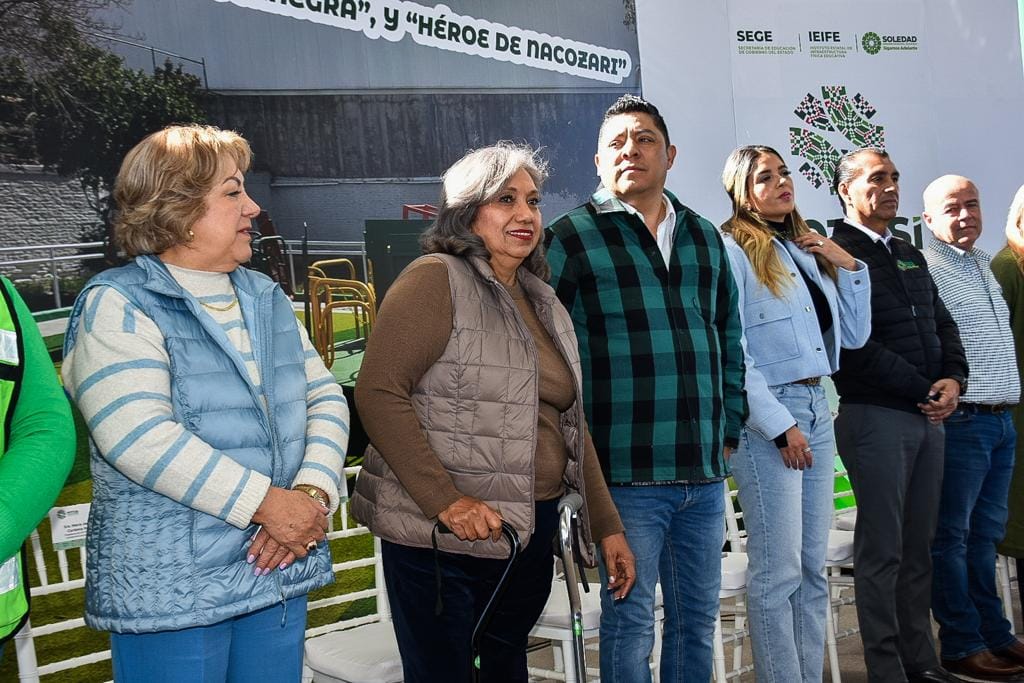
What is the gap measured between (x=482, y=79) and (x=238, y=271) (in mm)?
2097

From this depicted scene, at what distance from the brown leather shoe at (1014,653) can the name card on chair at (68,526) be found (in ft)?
9.90

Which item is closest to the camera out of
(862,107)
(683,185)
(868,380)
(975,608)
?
(868,380)

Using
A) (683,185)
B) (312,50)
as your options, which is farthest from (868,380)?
(312,50)

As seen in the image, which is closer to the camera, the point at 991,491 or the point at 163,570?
the point at 163,570

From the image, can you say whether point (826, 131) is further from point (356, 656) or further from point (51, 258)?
point (356, 656)

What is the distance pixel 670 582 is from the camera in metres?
2.54

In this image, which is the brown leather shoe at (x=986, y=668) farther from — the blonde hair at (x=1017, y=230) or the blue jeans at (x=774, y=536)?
the blonde hair at (x=1017, y=230)

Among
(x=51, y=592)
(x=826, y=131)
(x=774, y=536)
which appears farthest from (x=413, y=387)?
(x=826, y=131)

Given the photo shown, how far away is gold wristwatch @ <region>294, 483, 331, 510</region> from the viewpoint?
1.76 m

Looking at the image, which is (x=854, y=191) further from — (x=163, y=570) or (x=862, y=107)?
(x=163, y=570)

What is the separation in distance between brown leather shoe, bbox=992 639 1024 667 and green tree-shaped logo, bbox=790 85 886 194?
2.04 meters

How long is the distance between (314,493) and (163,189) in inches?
21.3

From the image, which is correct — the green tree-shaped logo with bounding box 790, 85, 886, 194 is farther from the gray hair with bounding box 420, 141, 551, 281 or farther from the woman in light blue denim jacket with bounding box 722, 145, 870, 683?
the gray hair with bounding box 420, 141, 551, 281

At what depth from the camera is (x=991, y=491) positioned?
3809 mm
